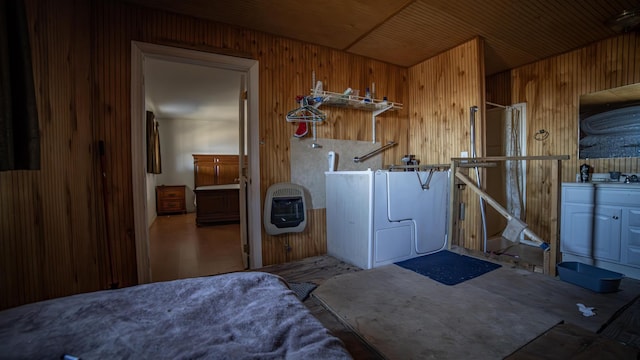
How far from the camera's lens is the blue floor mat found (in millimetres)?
1620

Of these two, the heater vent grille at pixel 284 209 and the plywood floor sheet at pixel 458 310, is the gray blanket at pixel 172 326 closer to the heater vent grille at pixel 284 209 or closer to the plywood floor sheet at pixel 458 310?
the plywood floor sheet at pixel 458 310

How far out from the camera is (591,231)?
264 centimetres

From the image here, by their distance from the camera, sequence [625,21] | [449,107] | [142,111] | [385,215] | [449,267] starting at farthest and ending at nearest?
[449,107] → [385,215] → [625,21] → [142,111] → [449,267]

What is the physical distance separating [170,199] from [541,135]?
760 centimetres

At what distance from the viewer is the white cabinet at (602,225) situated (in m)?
2.39

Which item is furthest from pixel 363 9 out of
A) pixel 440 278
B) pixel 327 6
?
pixel 440 278

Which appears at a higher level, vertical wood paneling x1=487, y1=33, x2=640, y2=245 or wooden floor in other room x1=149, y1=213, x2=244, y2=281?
vertical wood paneling x1=487, y1=33, x2=640, y2=245

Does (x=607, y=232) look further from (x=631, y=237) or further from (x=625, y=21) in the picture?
(x=625, y=21)

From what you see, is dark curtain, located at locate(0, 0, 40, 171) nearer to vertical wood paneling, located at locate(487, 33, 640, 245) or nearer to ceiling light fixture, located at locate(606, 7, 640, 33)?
ceiling light fixture, located at locate(606, 7, 640, 33)

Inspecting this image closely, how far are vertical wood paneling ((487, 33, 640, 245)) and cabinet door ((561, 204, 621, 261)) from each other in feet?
1.95

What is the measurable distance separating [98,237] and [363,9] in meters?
2.99

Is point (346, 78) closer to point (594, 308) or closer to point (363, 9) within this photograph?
point (363, 9)

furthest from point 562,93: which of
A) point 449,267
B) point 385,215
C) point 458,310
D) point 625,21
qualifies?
point 458,310

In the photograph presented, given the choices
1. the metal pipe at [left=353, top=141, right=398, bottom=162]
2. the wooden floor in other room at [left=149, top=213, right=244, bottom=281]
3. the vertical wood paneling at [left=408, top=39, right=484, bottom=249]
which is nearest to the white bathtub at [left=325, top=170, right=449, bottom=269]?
the vertical wood paneling at [left=408, top=39, right=484, bottom=249]
